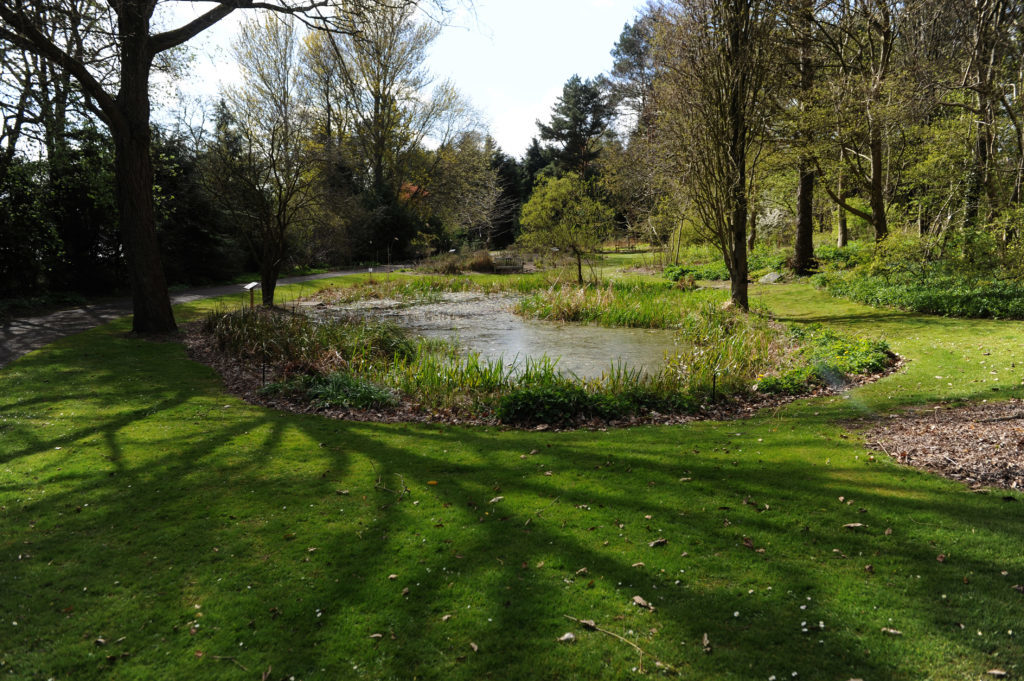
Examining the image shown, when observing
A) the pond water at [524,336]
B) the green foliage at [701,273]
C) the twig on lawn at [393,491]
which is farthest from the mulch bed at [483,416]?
the green foliage at [701,273]

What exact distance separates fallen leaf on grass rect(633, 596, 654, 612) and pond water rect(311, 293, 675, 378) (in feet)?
16.8

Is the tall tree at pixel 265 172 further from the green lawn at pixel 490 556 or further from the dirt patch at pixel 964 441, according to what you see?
the dirt patch at pixel 964 441

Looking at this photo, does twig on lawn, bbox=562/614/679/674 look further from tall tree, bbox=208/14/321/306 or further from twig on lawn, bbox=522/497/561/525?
tall tree, bbox=208/14/321/306

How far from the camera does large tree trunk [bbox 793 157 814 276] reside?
17.9 meters

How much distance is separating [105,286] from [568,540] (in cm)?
2029

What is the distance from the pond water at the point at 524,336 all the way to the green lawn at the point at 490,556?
354 cm

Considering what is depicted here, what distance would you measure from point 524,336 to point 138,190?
27.6ft

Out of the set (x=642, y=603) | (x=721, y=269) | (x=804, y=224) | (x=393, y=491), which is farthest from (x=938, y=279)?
(x=393, y=491)

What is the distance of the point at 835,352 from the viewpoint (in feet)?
29.3

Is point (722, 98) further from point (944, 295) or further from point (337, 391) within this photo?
point (337, 391)

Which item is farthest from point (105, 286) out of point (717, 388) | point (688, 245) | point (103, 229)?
point (688, 245)

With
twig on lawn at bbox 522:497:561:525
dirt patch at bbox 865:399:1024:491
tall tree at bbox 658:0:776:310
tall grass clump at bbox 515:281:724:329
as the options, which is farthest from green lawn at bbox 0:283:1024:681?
tall tree at bbox 658:0:776:310

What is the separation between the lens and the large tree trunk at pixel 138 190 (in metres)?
10.8

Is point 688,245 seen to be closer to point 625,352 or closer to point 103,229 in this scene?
point 625,352
